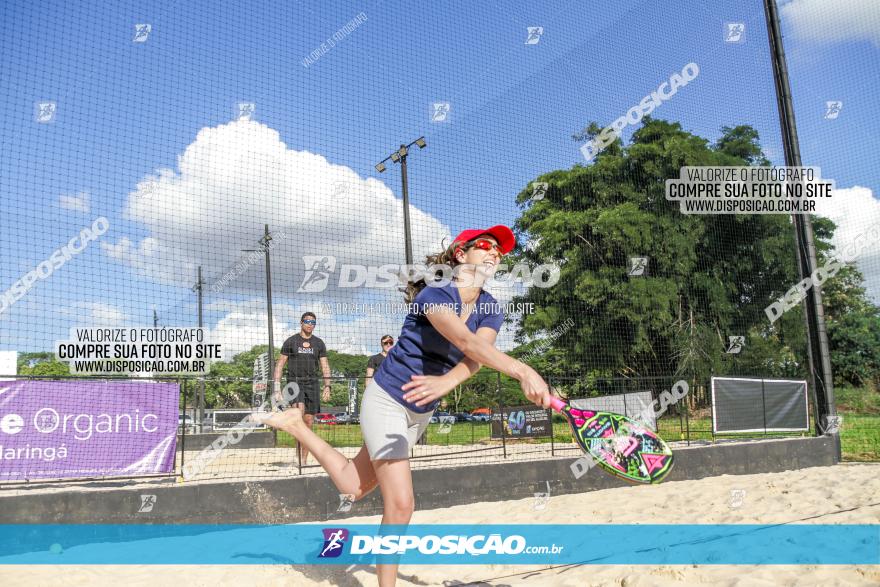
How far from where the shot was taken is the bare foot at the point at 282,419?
318 cm

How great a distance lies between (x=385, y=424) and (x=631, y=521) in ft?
9.90

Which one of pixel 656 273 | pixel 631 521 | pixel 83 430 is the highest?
pixel 656 273

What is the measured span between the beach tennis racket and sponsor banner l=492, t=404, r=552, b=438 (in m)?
9.45

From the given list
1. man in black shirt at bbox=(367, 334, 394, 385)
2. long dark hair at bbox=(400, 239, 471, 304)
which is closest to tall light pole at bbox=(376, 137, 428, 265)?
man in black shirt at bbox=(367, 334, 394, 385)

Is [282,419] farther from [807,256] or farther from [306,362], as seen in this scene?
[807,256]

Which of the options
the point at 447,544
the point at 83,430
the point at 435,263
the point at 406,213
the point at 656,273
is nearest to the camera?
the point at 435,263

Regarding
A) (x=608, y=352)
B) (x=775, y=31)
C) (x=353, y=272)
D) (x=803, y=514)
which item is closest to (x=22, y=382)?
(x=353, y=272)

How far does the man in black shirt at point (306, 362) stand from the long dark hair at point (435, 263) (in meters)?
4.36

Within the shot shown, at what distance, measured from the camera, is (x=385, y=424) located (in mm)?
2832

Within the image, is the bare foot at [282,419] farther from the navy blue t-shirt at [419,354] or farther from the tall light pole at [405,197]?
the tall light pole at [405,197]

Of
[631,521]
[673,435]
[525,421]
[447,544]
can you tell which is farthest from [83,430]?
[673,435]

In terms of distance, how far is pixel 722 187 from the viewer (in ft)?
61.8

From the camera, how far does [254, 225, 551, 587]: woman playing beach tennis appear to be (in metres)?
2.65

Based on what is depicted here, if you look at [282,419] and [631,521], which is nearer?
[282,419]
